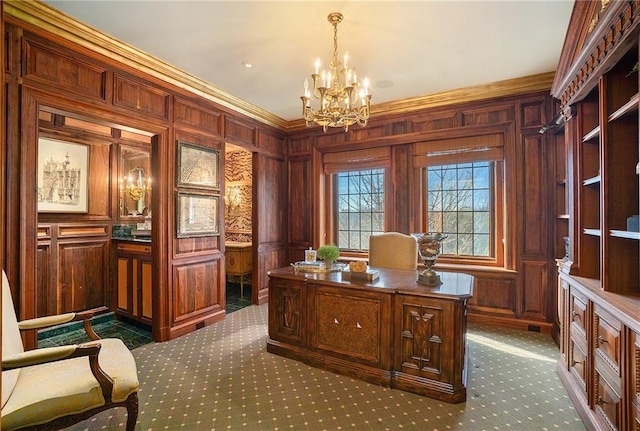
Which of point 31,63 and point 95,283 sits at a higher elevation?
point 31,63

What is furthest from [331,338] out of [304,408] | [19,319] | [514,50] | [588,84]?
[514,50]

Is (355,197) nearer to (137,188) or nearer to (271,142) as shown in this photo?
(271,142)

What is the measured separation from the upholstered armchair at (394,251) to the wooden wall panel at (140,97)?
2.73 metres

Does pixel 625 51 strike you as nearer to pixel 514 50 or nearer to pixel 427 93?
pixel 514 50

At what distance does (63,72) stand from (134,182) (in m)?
2.40

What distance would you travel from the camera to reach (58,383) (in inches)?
72.8

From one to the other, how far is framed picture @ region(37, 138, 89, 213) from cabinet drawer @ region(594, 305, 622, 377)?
5367 mm

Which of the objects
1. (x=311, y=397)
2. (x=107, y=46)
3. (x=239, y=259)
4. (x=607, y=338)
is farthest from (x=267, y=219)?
(x=607, y=338)

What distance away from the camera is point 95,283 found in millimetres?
4293

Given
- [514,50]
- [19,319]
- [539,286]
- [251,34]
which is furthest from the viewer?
[539,286]

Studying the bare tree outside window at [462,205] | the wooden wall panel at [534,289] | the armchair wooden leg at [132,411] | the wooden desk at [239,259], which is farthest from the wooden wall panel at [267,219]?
the wooden wall panel at [534,289]

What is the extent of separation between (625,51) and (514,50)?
1490 millimetres

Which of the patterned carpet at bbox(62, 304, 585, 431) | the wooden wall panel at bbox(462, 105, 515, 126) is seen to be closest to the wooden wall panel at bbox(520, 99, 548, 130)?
the wooden wall panel at bbox(462, 105, 515, 126)

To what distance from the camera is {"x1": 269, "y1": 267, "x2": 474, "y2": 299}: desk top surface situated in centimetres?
249
